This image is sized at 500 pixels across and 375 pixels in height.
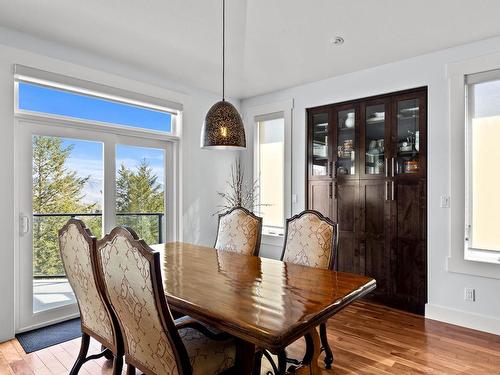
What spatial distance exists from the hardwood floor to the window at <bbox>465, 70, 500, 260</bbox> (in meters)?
0.76

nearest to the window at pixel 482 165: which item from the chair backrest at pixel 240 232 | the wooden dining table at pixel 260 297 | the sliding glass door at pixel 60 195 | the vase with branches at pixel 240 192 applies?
the wooden dining table at pixel 260 297

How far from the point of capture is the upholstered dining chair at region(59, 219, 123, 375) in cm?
172

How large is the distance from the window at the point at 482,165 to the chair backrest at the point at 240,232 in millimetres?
1995

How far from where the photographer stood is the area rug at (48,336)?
2.65m

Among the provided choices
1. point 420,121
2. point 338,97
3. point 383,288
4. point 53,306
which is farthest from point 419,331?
point 53,306

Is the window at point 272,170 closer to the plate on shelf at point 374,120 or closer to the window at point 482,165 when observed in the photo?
the plate on shelf at point 374,120

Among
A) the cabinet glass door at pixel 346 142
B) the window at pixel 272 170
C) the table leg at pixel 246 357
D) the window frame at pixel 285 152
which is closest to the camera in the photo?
the table leg at pixel 246 357

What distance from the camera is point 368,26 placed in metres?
2.76

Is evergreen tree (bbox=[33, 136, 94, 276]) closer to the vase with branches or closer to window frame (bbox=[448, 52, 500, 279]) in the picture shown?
the vase with branches

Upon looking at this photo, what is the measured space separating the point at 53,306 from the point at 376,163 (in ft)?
11.9

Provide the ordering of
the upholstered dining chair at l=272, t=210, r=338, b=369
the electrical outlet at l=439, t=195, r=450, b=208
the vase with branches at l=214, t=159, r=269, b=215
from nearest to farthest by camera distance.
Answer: the upholstered dining chair at l=272, t=210, r=338, b=369 < the electrical outlet at l=439, t=195, r=450, b=208 < the vase with branches at l=214, t=159, r=269, b=215

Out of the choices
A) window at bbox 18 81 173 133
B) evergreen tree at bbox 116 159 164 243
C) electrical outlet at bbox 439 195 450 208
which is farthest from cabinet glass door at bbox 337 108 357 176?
evergreen tree at bbox 116 159 164 243

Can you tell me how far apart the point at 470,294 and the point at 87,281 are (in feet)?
10.5

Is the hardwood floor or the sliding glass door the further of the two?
the sliding glass door
